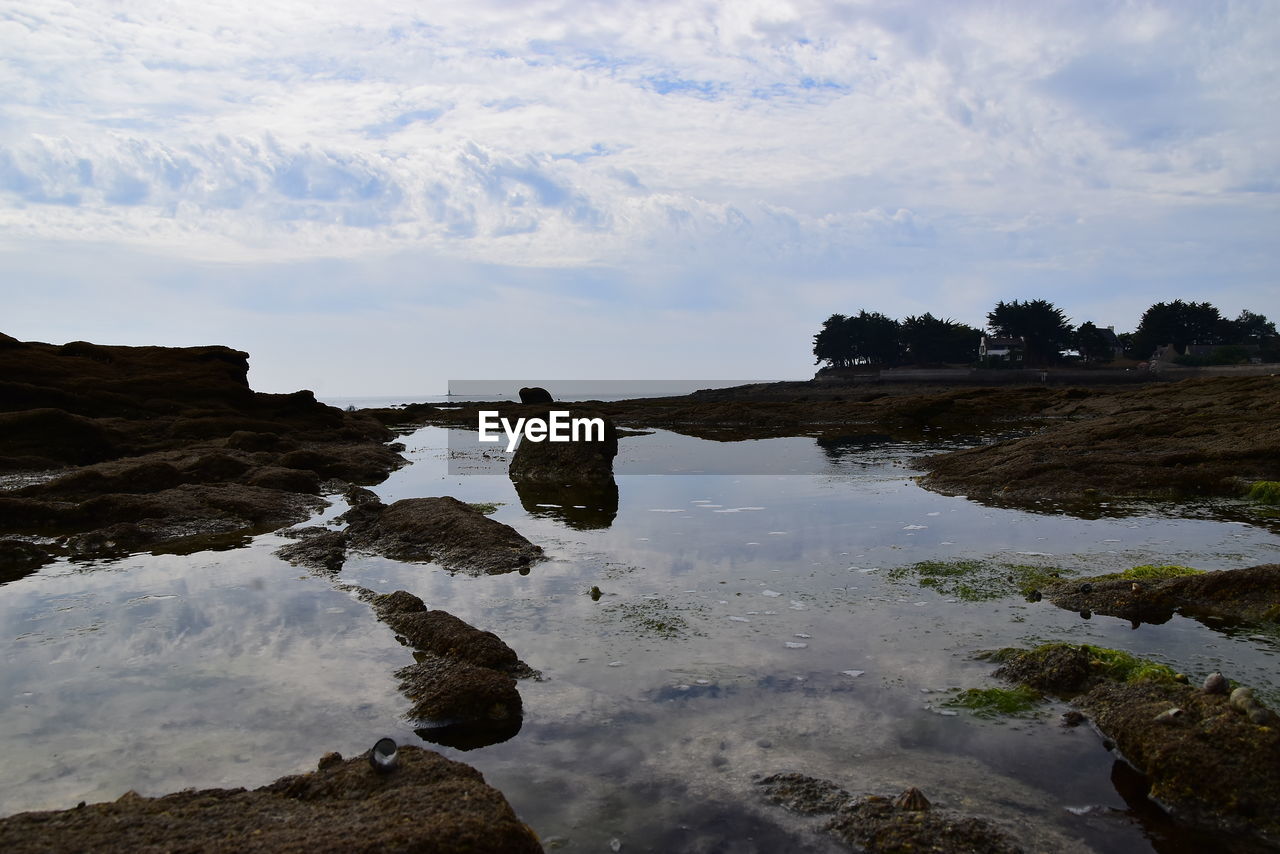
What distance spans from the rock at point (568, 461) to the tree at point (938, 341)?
11784 cm

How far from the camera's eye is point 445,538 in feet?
42.6

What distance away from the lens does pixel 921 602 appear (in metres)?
9.62

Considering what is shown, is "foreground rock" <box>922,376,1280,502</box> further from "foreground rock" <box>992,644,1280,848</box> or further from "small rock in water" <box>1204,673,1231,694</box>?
"small rock in water" <box>1204,673,1231,694</box>

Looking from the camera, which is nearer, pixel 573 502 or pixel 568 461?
pixel 573 502

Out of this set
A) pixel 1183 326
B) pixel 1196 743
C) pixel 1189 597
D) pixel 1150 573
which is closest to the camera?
pixel 1196 743

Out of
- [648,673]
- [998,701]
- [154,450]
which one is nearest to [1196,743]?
[998,701]

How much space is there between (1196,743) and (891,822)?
2.17m

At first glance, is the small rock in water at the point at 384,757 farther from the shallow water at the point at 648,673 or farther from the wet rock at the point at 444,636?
the wet rock at the point at 444,636

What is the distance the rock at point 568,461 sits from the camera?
21453mm

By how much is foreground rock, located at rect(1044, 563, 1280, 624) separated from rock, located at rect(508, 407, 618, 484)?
13190mm

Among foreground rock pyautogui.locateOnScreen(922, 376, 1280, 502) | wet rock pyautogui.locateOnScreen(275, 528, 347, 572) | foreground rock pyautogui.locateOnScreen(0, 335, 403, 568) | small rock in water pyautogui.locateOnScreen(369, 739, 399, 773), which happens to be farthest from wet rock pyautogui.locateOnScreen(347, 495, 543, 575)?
foreground rock pyautogui.locateOnScreen(922, 376, 1280, 502)

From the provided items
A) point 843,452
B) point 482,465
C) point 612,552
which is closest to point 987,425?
point 843,452

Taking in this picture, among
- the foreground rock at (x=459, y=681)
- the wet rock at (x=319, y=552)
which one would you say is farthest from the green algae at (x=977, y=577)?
the wet rock at (x=319, y=552)

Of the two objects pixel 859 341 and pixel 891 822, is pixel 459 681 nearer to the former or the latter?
pixel 891 822
